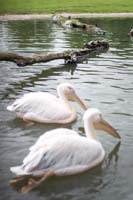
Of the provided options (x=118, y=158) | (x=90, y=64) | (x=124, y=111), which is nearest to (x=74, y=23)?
(x=90, y=64)

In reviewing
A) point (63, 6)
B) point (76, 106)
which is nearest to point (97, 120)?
point (76, 106)

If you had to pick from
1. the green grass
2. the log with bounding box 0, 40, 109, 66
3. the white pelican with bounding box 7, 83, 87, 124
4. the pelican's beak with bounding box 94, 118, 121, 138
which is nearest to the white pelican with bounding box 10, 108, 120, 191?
the pelican's beak with bounding box 94, 118, 121, 138

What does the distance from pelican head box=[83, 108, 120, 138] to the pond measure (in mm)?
247

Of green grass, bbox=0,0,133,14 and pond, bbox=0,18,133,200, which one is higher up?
pond, bbox=0,18,133,200

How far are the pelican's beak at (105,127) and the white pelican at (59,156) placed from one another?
1.90 feet

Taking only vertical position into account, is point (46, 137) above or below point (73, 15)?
above

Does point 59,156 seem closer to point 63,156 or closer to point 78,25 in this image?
point 63,156

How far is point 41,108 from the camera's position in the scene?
9.52m

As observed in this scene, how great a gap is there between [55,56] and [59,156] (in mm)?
8637

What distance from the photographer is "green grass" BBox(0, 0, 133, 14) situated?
126 ft

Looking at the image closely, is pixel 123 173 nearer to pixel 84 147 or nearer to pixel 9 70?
pixel 84 147

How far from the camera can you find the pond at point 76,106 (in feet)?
22.1

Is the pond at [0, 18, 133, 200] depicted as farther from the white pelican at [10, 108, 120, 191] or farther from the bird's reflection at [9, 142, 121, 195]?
the white pelican at [10, 108, 120, 191]

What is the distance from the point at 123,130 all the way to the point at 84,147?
6.21 feet
